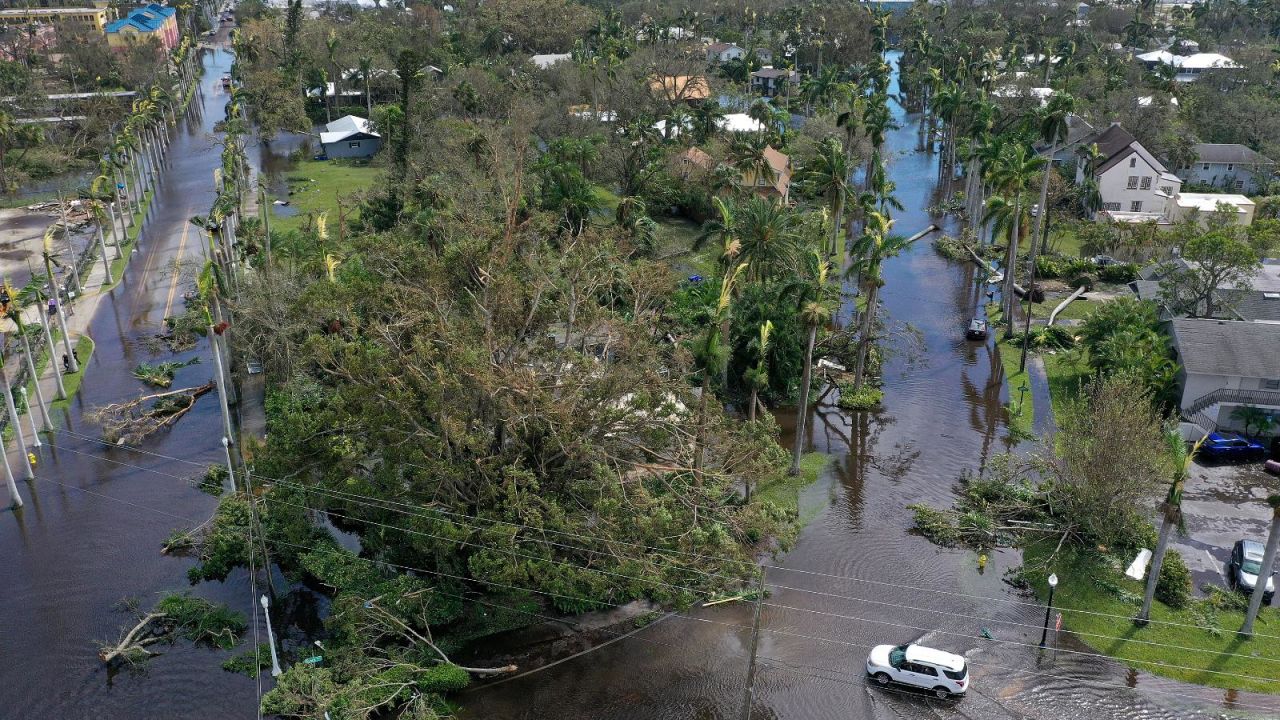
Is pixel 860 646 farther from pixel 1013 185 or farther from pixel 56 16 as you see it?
pixel 56 16

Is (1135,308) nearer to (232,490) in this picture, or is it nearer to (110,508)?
(232,490)

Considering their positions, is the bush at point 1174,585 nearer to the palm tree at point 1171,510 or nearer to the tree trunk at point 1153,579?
the palm tree at point 1171,510

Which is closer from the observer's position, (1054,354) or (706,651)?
(706,651)

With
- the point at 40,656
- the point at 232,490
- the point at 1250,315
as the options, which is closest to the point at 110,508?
the point at 232,490

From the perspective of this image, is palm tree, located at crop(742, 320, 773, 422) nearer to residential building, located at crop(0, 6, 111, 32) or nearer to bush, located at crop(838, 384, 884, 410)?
bush, located at crop(838, 384, 884, 410)

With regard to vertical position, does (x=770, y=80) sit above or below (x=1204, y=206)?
above

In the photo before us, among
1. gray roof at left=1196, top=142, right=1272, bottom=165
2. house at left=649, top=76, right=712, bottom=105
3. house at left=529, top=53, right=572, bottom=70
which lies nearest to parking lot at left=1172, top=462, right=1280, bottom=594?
gray roof at left=1196, top=142, right=1272, bottom=165

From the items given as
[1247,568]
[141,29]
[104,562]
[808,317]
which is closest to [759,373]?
[808,317]
